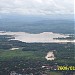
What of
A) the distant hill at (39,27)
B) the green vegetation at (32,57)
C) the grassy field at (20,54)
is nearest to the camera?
the green vegetation at (32,57)

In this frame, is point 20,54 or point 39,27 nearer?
point 20,54

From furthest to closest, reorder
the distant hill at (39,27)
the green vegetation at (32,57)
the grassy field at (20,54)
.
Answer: the distant hill at (39,27), the grassy field at (20,54), the green vegetation at (32,57)

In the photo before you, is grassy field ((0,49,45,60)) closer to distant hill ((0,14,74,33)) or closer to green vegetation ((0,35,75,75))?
green vegetation ((0,35,75,75))

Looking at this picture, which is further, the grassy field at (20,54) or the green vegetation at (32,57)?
the grassy field at (20,54)

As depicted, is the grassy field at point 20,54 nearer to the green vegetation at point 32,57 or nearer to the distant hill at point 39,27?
the green vegetation at point 32,57

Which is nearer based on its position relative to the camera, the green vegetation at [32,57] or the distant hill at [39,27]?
the green vegetation at [32,57]

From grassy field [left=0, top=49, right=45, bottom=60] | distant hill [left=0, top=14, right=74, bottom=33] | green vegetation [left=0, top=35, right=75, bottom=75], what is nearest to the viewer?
green vegetation [left=0, top=35, right=75, bottom=75]

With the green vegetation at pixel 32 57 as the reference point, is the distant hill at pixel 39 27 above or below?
above

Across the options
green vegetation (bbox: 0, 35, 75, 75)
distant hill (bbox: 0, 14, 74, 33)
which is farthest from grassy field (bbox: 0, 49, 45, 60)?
distant hill (bbox: 0, 14, 74, 33)

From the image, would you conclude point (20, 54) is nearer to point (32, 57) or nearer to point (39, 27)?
point (32, 57)

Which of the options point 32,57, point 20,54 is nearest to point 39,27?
point 20,54

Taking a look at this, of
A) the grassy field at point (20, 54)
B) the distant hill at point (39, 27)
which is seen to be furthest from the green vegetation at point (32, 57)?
the distant hill at point (39, 27)

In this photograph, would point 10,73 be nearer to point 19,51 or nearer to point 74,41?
point 19,51
